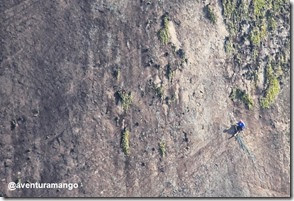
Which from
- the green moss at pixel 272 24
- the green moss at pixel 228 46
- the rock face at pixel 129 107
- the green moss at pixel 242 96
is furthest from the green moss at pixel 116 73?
the green moss at pixel 272 24

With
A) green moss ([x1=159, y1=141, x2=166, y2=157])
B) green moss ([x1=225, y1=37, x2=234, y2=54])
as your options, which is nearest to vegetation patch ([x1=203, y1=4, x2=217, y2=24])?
green moss ([x1=225, y1=37, x2=234, y2=54])

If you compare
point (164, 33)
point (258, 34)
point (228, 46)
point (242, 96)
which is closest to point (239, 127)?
point (242, 96)

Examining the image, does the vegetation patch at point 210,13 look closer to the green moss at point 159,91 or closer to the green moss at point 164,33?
the green moss at point 164,33

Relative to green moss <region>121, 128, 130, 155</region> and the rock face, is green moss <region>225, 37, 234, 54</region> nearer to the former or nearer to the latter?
the rock face

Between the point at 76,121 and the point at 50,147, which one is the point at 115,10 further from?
the point at 50,147

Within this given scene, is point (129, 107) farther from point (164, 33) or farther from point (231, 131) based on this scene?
point (231, 131)
